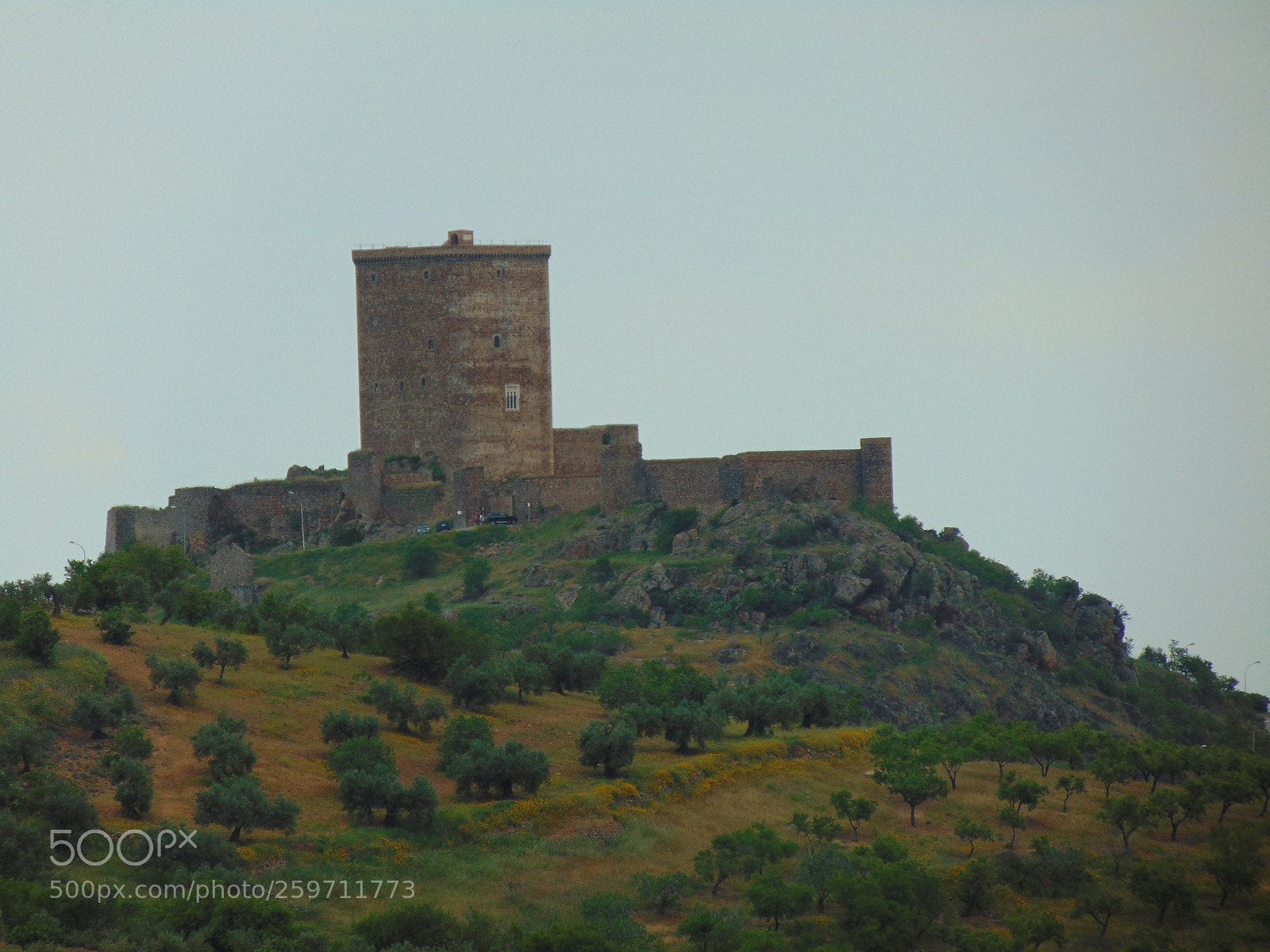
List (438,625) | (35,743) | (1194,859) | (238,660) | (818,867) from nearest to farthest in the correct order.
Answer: (35,743), (818,867), (1194,859), (238,660), (438,625)

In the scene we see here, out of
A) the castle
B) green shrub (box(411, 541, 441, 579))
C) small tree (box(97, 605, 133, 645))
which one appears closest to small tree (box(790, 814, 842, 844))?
small tree (box(97, 605, 133, 645))

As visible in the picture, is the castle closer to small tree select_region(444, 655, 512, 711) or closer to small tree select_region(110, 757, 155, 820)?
small tree select_region(444, 655, 512, 711)

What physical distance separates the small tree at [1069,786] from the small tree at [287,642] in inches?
708

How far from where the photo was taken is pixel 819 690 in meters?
52.0

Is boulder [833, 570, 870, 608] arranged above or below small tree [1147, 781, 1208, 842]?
above

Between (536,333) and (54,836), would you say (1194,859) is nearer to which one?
(54,836)

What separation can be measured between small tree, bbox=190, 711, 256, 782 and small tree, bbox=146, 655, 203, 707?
2.79 meters

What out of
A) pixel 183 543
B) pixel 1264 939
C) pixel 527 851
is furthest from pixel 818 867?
pixel 183 543

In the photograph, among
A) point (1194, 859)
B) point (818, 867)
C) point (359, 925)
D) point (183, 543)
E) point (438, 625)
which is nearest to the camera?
point (359, 925)

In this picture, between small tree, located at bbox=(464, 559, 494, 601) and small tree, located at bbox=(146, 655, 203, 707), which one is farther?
small tree, located at bbox=(464, 559, 494, 601)

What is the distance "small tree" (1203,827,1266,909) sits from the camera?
39.4 meters

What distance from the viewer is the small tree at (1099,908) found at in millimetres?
37219

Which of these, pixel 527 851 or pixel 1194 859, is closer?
pixel 527 851

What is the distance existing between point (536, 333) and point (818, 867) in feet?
131
